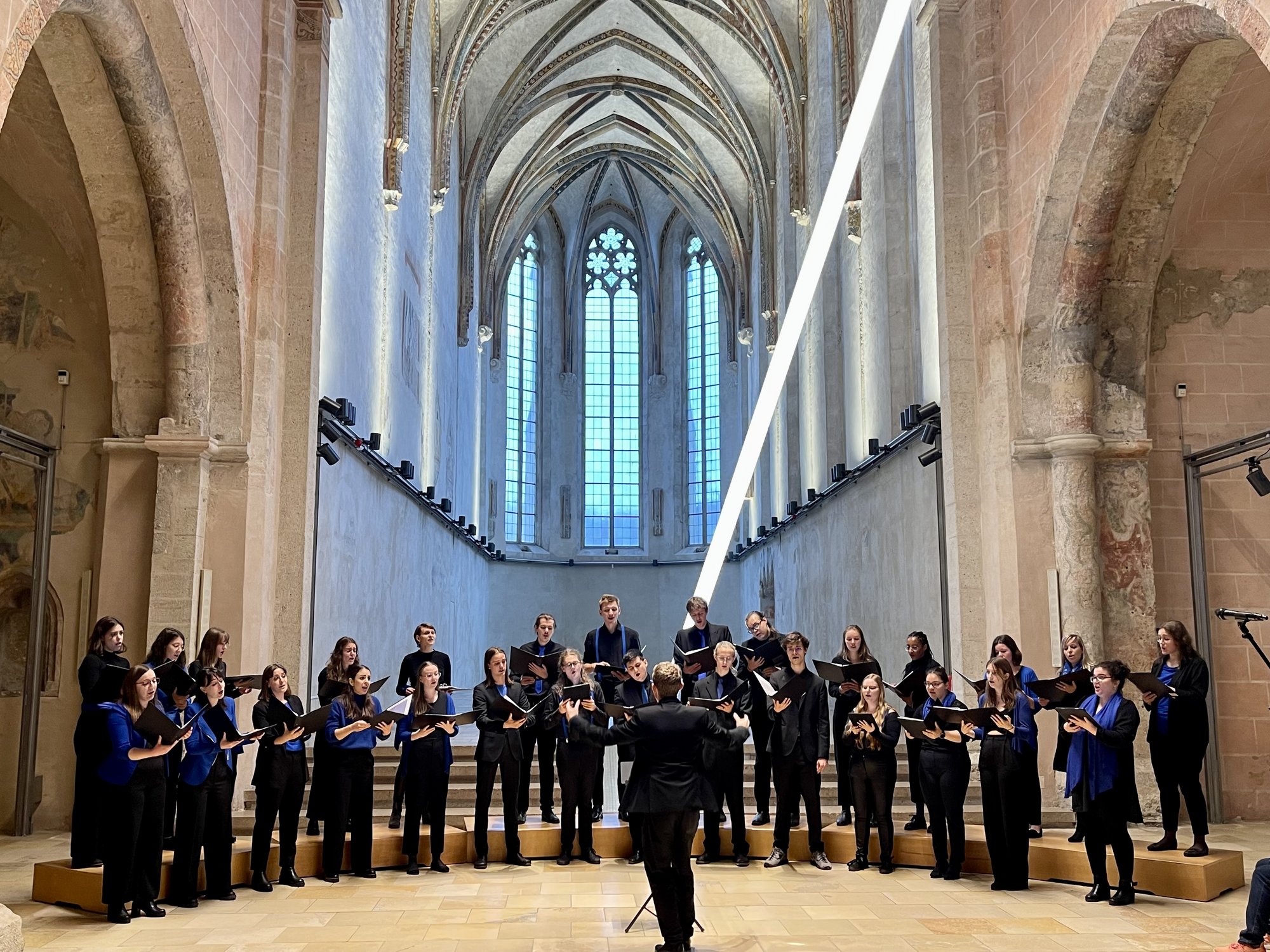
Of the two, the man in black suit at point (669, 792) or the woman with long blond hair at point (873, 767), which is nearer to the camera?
the man in black suit at point (669, 792)

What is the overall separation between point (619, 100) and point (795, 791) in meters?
23.0

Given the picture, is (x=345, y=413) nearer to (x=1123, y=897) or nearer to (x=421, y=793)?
(x=421, y=793)

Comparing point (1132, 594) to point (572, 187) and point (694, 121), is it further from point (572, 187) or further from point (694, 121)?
point (572, 187)

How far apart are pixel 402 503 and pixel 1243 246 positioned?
38.5 ft

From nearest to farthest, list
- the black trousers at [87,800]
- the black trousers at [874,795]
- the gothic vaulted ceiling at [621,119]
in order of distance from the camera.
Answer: the black trousers at [87,800] → the black trousers at [874,795] → the gothic vaulted ceiling at [621,119]

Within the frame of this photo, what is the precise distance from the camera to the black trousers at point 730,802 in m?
8.64

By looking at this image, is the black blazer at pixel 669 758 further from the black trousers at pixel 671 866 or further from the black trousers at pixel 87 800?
the black trousers at pixel 87 800

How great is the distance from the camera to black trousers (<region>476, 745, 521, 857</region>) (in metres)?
8.71

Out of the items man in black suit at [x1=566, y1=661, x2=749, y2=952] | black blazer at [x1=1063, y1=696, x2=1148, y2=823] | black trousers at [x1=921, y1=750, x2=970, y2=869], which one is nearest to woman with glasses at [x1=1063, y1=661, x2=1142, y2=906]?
black blazer at [x1=1063, y1=696, x2=1148, y2=823]

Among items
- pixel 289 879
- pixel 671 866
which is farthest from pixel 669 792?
pixel 289 879

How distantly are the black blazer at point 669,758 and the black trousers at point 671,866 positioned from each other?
0.24 ft

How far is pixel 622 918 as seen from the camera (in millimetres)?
6977

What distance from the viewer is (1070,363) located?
33.1ft

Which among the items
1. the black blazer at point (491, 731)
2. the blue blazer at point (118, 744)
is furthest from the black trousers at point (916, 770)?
the blue blazer at point (118, 744)
